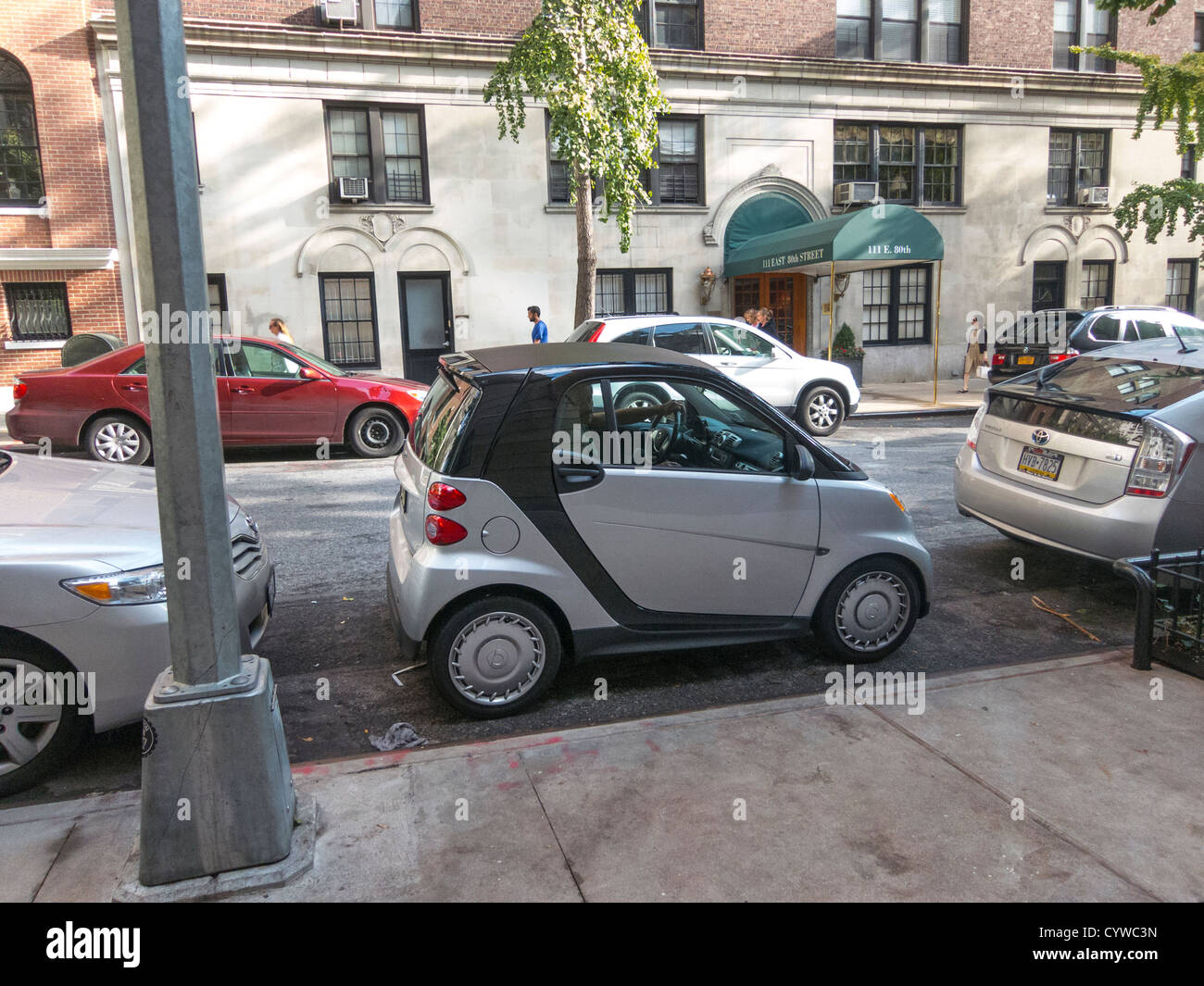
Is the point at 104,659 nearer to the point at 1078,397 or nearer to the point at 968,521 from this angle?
the point at 1078,397

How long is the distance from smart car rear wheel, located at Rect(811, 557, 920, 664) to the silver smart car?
0.01m

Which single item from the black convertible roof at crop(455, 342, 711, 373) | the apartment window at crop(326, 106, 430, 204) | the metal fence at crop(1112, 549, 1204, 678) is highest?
the apartment window at crop(326, 106, 430, 204)

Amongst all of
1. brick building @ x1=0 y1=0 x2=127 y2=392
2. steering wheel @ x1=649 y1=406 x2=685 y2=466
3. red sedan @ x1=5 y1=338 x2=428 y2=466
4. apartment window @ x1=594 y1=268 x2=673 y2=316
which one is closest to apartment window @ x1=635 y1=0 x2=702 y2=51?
apartment window @ x1=594 y1=268 x2=673 y2=316

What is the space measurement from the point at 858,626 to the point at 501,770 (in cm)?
224

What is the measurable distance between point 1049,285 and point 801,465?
22.8m

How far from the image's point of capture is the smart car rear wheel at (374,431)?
12.3 m

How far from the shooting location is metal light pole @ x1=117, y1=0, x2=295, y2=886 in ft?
9.55

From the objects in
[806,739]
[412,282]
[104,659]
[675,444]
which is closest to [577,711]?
[806,739]

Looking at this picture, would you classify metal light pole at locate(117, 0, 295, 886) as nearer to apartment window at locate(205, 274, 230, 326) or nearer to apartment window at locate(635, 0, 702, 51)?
apartment window at locate(205, 274, 230, 326)

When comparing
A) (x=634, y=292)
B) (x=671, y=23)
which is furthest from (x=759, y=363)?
(x=671, y=23)

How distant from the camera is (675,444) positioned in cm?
491

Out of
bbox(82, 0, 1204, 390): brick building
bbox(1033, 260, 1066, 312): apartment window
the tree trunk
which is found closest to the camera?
the tree trunk

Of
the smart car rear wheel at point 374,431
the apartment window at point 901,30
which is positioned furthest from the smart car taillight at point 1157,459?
the apartment window at point 901,30

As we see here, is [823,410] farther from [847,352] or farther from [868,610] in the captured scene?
[868,610]
